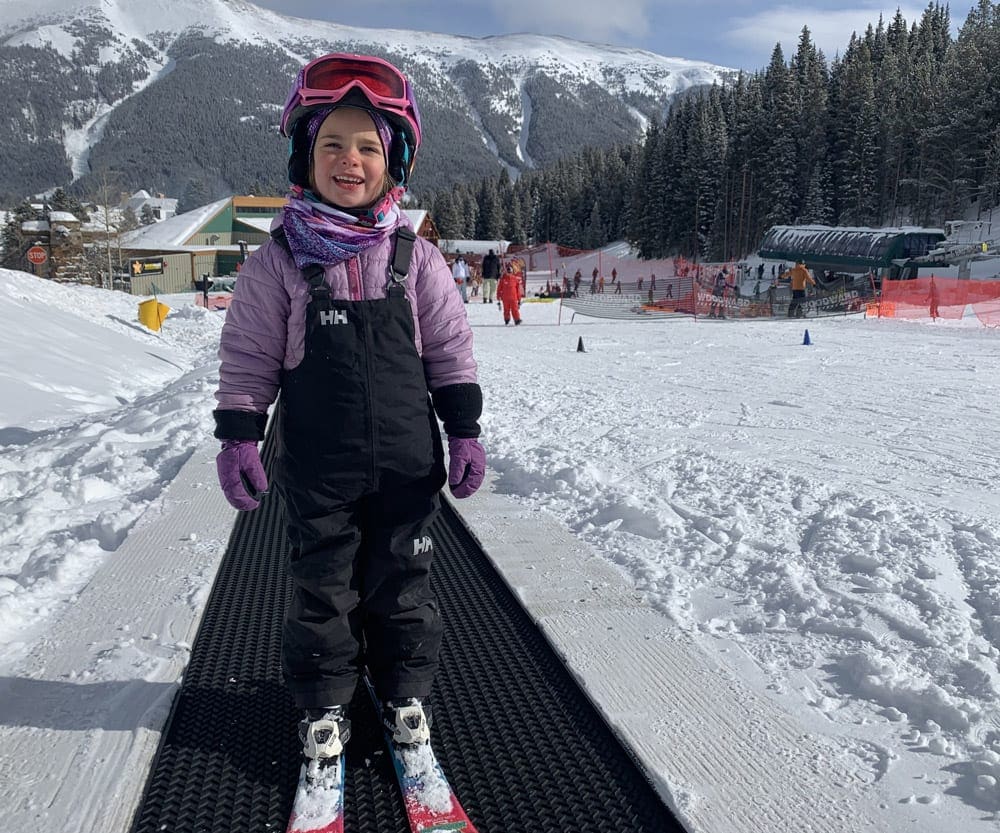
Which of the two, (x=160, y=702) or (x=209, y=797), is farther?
(x=160, y=702)

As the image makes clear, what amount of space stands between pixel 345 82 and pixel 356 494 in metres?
1.13

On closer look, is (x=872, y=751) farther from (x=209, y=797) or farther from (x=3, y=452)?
(x=3, y=452)

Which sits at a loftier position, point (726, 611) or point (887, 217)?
point (887, 217)

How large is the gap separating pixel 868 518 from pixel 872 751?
186 centimetres

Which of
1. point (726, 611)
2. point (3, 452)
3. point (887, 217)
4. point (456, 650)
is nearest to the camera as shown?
point (456, 650)

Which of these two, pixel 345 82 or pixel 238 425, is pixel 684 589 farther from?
pixel 345 82

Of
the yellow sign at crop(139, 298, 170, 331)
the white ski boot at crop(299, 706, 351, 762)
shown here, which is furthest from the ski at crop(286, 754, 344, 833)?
the yellow sign at crop(139, 298, 170, 331)

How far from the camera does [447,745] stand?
2.12m

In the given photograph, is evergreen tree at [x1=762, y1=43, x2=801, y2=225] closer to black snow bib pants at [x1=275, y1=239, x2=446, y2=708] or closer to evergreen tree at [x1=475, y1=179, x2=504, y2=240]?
evergreen tree at [x1=475, y1=179, x2=504, y2=240]

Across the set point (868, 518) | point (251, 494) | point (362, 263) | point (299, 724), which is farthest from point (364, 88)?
point (868, 518)

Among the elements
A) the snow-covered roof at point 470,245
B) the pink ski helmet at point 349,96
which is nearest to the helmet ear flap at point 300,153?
the pink ski helmet at point 349,96

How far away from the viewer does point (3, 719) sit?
86.6 inches

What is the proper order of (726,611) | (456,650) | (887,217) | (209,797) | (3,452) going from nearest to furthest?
1. (209,797)
2. (456,650)
3. (726,611)
4. (3,452)
5. (887,217)

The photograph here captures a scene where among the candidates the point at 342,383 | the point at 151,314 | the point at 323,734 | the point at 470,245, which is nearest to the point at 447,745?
the point at 323,734
